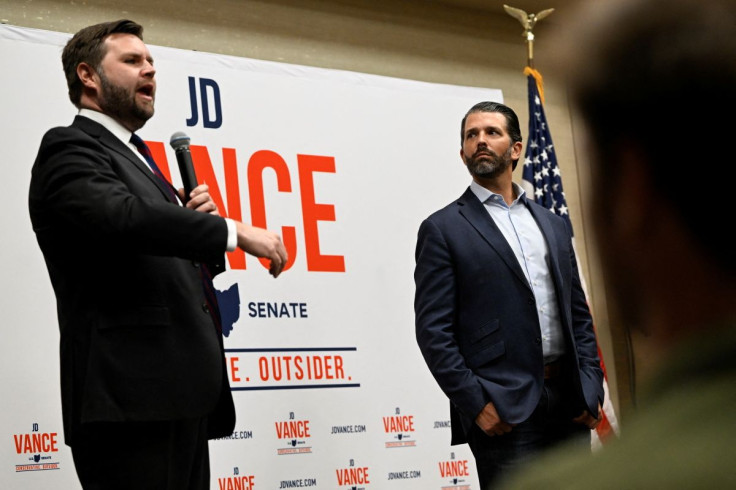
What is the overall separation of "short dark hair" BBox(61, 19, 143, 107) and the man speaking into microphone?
253 mm

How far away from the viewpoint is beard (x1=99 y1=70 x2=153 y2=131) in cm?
273

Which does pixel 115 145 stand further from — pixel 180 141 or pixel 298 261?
pixel 298 261

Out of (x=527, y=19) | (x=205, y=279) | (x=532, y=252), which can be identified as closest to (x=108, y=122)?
(x=205, y=279)

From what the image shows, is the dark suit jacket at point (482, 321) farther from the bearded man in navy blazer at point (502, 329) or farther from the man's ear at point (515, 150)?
the man's ear at point (515, 150)

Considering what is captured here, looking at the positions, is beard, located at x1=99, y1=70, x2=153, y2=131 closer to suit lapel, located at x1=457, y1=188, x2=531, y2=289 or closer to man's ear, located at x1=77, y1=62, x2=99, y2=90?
man's ear, located at x1=77, y1=62, x2=99, y2=90

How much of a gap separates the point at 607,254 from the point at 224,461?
435 cm

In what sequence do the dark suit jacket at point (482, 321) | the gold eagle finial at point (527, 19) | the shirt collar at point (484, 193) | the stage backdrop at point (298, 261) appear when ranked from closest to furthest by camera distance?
the dark suit jacket at point (482, 321)
the shirt collar at point (484, 193)
the stage backdrop at point (298, 261)
the gold eagle finial at point (527, 19)

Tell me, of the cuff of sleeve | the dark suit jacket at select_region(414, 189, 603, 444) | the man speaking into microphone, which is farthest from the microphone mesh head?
the dark suit jacket at select_region(414, 189, 603, 444)

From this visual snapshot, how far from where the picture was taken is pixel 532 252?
3457 mm

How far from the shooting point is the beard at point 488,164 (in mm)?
3584

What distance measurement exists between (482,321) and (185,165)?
120cm

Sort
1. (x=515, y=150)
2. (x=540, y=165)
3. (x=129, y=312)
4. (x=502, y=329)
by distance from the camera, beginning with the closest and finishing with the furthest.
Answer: (x=129, y=312) → (x=502, y=329) → (x=515, y=150) → (x=540, y=165)

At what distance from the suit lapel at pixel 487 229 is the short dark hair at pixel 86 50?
1359 millimetres

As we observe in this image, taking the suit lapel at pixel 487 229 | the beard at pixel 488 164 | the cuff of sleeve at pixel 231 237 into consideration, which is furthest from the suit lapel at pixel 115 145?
the beard at pixel 488 164
